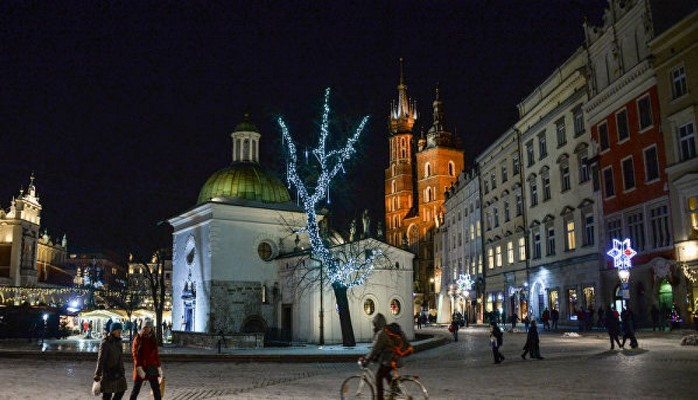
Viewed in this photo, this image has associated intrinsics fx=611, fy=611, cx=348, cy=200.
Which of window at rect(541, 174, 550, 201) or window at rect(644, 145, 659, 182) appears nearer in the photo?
window at rect(644, 145, 659, 182)

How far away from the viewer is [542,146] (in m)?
45.3

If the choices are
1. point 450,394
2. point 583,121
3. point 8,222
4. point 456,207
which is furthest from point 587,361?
point 8,222

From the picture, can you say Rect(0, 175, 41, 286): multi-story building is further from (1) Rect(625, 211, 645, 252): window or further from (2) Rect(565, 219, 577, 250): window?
(1) Rect(625, 211, 645, 252): window

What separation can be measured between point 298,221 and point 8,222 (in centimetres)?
6831

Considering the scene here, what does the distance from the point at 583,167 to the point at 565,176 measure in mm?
2531

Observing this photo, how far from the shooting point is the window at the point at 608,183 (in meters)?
35.4

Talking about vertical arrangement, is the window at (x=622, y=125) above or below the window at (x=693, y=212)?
above

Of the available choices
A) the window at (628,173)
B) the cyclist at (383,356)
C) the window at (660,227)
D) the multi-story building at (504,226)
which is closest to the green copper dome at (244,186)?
the multi-story building at (504,226)

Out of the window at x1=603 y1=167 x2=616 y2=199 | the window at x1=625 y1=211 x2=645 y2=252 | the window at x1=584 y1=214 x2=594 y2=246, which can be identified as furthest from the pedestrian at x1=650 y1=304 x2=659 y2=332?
the window at x1=584 y1=214 x2=594 y2=246

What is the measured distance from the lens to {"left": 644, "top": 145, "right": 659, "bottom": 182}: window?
103 feet

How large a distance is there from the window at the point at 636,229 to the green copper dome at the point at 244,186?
23.5 meters

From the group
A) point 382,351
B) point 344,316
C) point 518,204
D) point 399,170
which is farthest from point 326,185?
point 399,170

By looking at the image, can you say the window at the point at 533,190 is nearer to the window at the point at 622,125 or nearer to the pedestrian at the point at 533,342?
the window at the point at 622,125

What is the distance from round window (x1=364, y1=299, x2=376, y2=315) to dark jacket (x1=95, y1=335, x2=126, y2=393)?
2701cm
